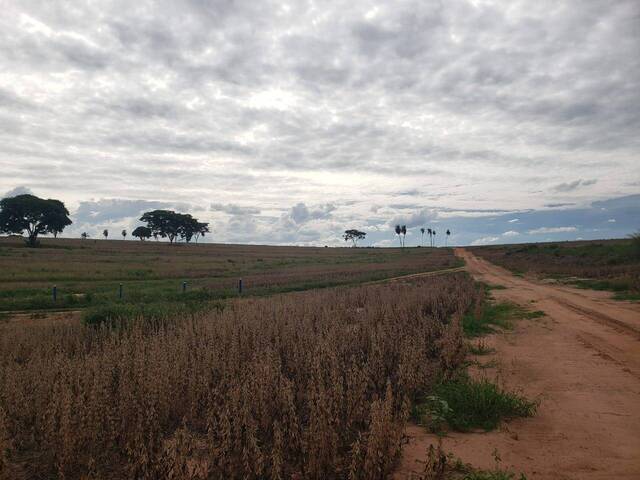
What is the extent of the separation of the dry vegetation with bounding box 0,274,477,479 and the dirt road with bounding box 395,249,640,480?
81 centimetres

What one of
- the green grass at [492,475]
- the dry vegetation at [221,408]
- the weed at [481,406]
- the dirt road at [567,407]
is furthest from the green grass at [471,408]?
the green grass at [492,475]

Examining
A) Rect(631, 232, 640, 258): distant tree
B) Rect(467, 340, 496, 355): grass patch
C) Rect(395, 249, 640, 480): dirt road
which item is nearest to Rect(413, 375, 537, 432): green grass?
Rect(395, 249, 640, 480): dirt road

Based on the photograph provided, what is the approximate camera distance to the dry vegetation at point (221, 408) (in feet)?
13.7

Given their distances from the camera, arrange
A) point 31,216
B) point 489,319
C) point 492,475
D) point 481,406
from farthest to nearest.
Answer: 1. point 31,216
2. point 489,319
3. point 481,406
4. point 492,475

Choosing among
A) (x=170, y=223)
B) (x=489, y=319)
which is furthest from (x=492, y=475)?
(x=170, y=223)

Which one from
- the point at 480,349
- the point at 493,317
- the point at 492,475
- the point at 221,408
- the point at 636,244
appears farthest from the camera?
the point at 636,244

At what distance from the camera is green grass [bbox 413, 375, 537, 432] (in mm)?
5578

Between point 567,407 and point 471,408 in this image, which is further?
point 567,407

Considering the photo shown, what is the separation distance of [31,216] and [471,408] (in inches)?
2919

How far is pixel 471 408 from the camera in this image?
5.88 meters

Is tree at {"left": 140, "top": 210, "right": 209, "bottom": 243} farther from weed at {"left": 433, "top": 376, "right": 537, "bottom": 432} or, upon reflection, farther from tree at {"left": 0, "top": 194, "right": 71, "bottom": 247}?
weed at {"left": 433, "top": 376, "right": 537, "bottom": 432}

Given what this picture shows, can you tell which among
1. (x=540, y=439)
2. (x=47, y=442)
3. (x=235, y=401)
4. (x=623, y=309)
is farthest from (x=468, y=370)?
(x=623, y=309)

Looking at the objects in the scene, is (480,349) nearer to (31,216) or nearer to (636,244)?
(636,244)

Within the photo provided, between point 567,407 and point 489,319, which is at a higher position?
point 489,319
